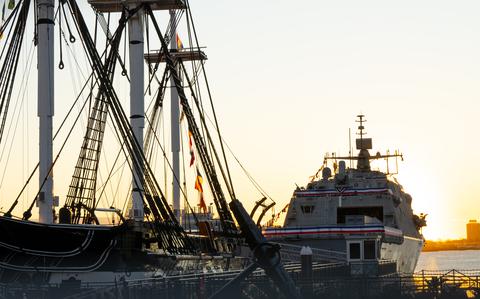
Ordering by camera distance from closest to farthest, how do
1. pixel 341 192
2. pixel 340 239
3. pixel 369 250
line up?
pixel 369 250, pixel 340 239, pixel 341 192

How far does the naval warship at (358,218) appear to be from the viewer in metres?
56.7

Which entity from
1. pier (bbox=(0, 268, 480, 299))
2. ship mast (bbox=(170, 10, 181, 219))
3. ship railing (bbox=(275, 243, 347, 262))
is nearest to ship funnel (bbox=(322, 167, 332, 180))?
ship railing (bbox=(275, 243, 347, 262))

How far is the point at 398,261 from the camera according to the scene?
6569cm

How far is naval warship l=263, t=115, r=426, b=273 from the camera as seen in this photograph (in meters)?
56.7

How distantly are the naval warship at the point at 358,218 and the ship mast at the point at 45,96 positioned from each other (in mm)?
20346

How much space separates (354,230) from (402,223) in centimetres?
1255

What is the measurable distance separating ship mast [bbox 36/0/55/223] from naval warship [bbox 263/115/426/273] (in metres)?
20.3

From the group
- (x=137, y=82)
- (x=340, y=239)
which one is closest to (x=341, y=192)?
(x=340, y=239)

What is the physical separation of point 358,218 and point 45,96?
23.4 metres

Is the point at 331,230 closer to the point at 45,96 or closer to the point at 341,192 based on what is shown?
the point at 341,192

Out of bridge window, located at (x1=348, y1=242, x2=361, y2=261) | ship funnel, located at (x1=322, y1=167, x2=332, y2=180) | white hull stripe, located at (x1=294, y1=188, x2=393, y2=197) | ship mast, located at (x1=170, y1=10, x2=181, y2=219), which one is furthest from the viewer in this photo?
ship mast, located at (x1=170, y1=10, x2=181, y2=219)

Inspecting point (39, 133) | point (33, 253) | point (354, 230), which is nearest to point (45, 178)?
point (39, 133)

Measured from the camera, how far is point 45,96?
1597 inches

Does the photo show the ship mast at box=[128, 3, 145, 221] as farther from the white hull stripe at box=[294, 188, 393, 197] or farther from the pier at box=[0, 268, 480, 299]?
the white hull stripe at box=[294, 188, 393, 197]
